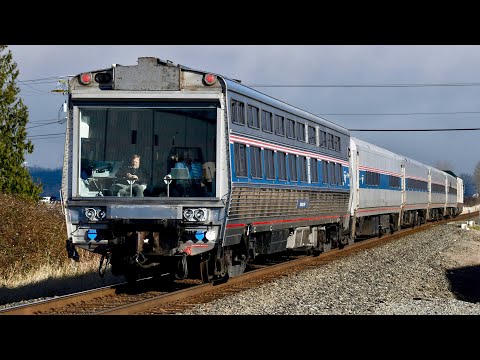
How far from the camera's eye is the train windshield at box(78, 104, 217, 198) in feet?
39.9

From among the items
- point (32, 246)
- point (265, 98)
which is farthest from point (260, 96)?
point (32, 246)

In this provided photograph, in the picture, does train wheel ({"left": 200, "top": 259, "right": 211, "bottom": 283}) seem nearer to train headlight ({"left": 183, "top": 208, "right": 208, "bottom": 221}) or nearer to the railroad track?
the railroad track

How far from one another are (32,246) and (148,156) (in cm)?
768

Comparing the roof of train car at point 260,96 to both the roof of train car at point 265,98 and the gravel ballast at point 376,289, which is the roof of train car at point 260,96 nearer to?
the roof of train car at point 265,98

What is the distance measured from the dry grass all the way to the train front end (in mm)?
5484

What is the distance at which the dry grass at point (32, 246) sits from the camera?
59.0ft

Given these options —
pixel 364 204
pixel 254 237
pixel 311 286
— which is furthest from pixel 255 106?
pixel 364 204

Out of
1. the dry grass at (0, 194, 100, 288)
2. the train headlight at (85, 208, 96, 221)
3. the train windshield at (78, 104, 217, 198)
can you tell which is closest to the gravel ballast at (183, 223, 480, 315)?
the train windshield at (78, 104, 217, 198)

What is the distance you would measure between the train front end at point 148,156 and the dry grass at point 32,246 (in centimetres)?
548

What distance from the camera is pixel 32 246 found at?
18.8m

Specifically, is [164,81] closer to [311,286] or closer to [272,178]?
[272,178]

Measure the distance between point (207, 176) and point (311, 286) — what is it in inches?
140

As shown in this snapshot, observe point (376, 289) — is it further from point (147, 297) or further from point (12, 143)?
point (12, 143)
